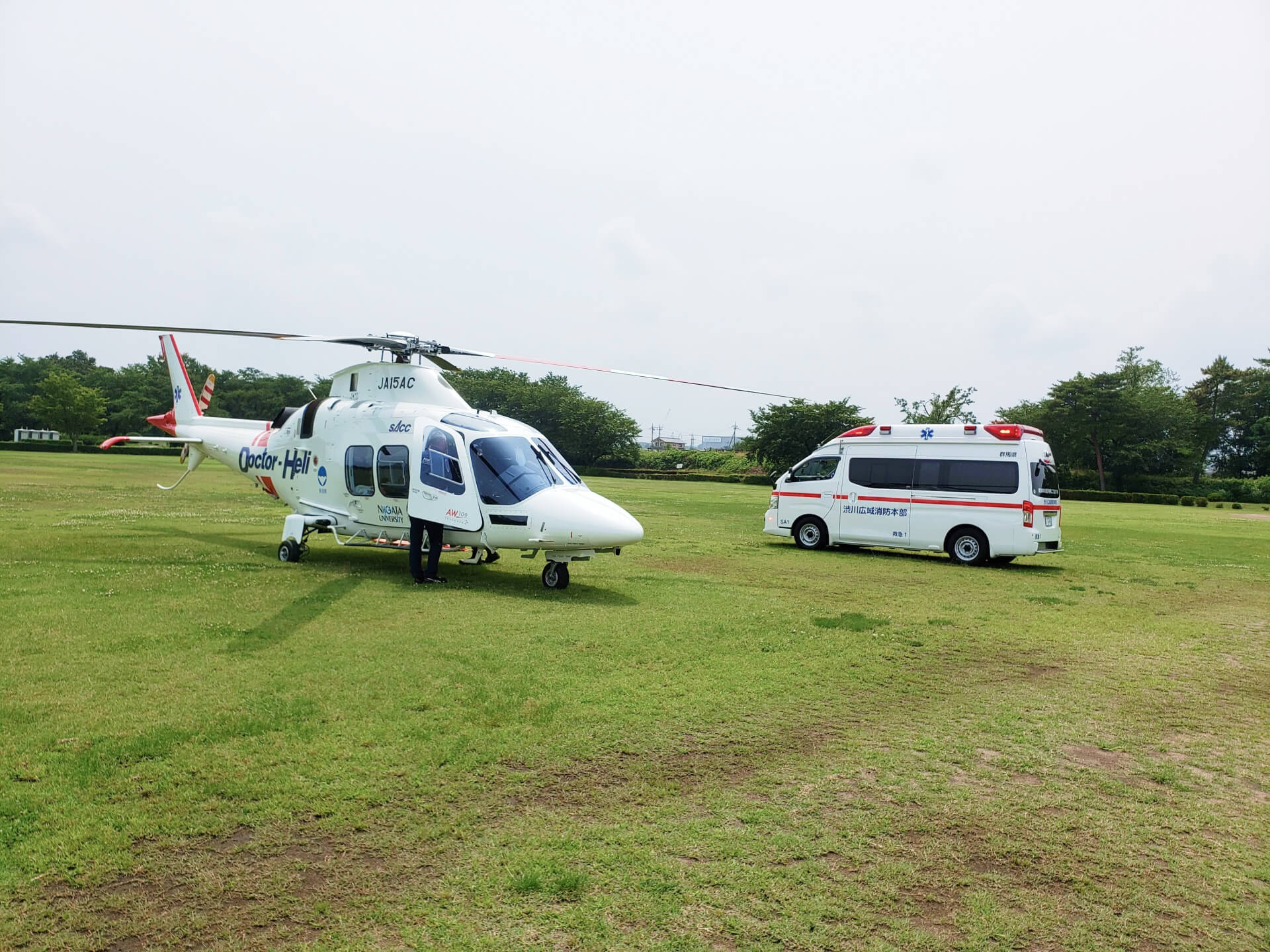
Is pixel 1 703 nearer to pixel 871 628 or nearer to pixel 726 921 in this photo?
pixel 726 921

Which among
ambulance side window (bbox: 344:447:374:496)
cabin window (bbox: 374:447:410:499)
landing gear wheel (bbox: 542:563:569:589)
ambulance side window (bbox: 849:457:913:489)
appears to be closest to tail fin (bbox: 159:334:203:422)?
ambulance side window (bbox: 344:447:374:496)

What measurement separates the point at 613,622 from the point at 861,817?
4977 mm

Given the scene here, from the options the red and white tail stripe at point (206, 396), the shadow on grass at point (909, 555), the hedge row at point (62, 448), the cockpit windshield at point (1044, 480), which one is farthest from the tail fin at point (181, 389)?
the hedge row at point (62, 448)

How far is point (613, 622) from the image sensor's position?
910 centimetres

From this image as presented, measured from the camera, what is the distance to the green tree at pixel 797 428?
63.1 m

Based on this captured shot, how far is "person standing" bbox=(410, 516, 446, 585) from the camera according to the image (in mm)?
11367

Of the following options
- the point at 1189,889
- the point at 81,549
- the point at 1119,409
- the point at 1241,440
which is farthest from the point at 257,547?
the point at 1241,440

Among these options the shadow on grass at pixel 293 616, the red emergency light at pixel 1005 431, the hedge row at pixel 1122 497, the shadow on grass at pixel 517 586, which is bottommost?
the shadow on grass at pixel 293 616

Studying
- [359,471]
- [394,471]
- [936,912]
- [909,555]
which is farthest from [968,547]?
[936,912]

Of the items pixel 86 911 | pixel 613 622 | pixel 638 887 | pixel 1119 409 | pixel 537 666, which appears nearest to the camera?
pixel 86 911

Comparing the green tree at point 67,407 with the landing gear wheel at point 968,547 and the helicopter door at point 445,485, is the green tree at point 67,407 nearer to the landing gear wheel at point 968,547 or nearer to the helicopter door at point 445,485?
the helicopter door at point 445,485

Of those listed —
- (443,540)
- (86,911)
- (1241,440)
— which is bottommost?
(86,911)

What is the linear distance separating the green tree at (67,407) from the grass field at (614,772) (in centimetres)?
7301

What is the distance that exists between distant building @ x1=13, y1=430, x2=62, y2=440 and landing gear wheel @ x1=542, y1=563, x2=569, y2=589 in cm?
9279
